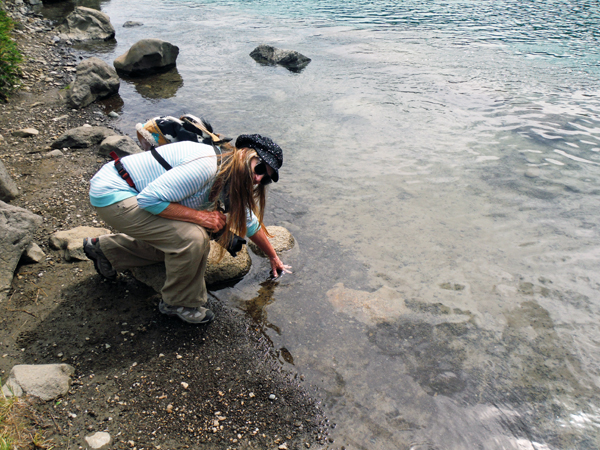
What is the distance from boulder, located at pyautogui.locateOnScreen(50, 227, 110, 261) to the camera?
15.3ft

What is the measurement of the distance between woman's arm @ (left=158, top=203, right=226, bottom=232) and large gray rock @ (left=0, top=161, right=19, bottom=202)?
9.83 feet

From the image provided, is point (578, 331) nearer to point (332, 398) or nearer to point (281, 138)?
point (332, 398)

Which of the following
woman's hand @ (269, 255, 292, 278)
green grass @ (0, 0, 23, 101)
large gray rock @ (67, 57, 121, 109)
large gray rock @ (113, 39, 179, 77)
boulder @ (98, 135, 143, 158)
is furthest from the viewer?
large gray rock @ (113, 39, 179, 77)

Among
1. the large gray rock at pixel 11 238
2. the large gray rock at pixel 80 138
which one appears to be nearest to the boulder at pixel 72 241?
the large gray rock at pixel 11 238

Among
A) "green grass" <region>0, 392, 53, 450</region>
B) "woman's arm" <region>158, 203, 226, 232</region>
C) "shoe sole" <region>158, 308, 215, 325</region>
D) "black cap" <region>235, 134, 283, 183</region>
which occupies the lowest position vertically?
"shoe sole" <region>158, 308, 215, 325</region>

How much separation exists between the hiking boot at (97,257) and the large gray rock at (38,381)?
44.3 inches

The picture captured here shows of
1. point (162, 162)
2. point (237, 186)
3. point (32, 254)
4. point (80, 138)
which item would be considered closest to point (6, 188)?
point (32, 254)

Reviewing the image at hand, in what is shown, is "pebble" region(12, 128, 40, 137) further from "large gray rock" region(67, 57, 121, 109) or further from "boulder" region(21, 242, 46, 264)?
"boulder" region(21, 242, 46, 264)

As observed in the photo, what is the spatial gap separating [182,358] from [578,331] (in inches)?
153

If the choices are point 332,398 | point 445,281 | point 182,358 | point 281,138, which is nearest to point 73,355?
point 182,358

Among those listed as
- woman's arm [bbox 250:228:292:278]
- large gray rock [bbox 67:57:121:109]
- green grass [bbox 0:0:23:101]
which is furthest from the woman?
green grass [bbox 0:0:23:101]

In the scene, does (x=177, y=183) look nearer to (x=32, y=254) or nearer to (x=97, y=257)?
(x=97, y=257)

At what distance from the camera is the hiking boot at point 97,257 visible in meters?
4.28

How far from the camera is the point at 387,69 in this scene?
41.3 ft
